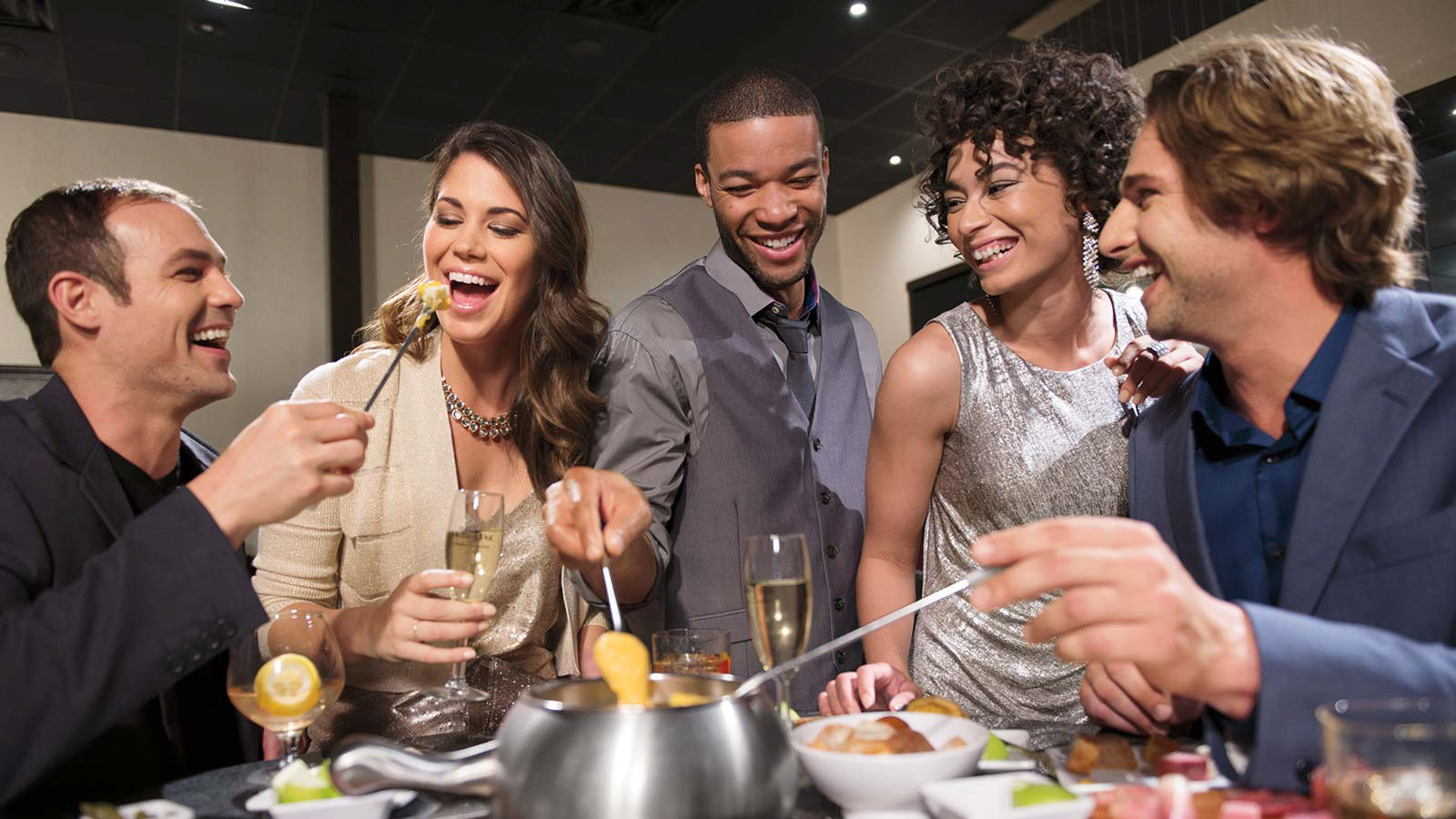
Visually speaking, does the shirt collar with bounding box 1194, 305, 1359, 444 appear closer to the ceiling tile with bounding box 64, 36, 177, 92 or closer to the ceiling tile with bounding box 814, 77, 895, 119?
the ceiling tile with bounding box 814, 77, 895, 119

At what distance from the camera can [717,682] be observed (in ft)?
3.29

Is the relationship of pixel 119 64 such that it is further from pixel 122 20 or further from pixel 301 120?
pixel 301 120

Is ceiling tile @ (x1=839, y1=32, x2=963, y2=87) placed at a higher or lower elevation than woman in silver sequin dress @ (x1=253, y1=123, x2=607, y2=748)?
higher

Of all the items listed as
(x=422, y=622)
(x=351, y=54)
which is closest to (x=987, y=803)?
(x=422, y=622)

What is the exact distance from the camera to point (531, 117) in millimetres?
6855

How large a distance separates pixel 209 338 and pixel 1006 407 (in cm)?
151

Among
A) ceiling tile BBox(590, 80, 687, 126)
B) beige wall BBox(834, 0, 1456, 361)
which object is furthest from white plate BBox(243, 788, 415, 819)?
ceiling tile BBox(590, 80, 687, 126)

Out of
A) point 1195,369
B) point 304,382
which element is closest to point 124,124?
point 304,382

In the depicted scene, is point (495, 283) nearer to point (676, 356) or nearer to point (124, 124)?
point (676, 356)

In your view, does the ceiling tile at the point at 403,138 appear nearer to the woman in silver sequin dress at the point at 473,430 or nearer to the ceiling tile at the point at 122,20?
the ceiling tile at the point at 122,20

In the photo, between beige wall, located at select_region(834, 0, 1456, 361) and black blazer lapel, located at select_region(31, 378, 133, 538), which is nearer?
black blazer lapel, located at select_region(31, 378, 133, 538)

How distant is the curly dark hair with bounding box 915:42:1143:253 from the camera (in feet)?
6.48

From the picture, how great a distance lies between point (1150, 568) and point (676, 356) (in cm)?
150

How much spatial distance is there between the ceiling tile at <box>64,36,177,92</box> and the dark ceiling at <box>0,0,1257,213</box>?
1cm
